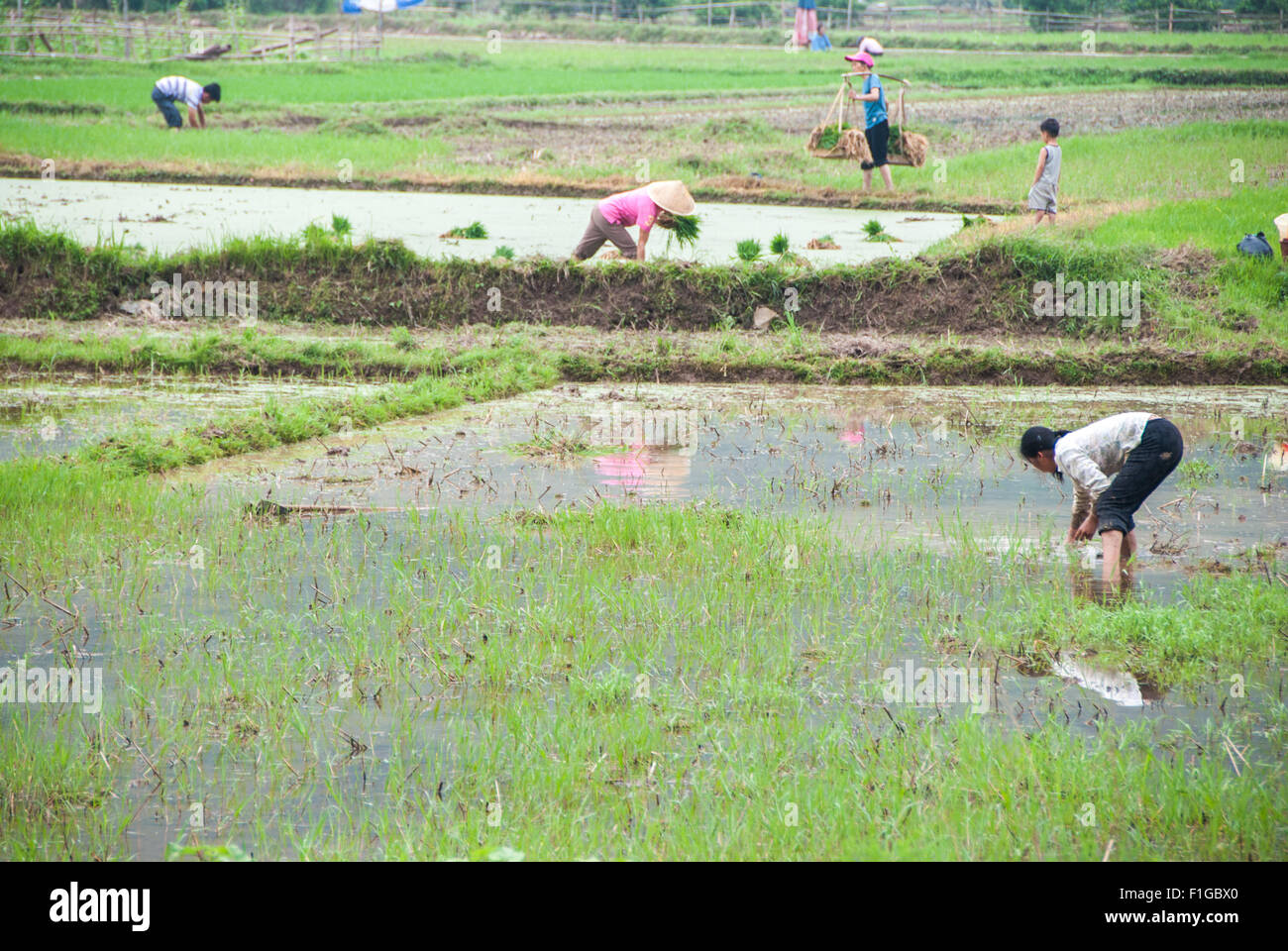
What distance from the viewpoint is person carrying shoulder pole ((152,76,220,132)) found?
17.7m

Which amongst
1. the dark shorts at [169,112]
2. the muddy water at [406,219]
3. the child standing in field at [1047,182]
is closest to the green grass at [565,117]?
the dark shorts at [169,112]

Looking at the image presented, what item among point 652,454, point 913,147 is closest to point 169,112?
point 913,147

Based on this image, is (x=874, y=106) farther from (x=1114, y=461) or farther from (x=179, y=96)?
(x=179, y=96)

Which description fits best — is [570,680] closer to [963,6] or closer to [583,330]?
[583,330]

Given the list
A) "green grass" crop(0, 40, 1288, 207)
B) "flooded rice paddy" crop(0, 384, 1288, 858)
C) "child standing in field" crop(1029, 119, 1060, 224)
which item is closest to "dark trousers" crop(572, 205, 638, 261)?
"flooded rice paddy" crop(0, 384, 1288, 858)

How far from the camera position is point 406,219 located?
12648mm

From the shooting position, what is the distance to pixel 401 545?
17.7ft

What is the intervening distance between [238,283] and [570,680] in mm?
6776

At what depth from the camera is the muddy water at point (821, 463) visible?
5887 millimetres

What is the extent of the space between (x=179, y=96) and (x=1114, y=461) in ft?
52.7

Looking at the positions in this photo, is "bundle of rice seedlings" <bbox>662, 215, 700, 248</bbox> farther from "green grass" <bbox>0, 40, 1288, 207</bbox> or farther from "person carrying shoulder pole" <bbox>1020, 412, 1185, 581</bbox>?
"person carrying shoulder pole" <bbox>1020, 412, 1185, 581</bbox>

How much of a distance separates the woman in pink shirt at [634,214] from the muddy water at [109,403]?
2.43 meters
